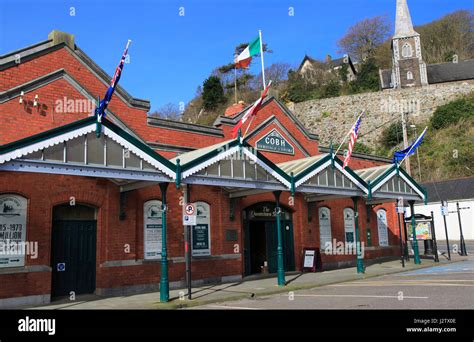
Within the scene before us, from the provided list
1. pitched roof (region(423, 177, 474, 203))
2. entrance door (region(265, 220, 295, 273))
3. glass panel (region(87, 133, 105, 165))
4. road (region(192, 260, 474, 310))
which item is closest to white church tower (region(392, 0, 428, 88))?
pitched roof (region(423, 177, 474, 203))

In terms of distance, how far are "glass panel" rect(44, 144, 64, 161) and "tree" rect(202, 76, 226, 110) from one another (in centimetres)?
5439

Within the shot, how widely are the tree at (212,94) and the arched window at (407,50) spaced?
28920mm

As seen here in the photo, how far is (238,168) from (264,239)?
7052 mm

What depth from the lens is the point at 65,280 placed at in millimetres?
14047

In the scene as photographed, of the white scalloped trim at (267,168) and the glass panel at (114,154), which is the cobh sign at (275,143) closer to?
the white scalloped trim at (267,168)

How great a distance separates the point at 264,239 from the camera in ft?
68.8

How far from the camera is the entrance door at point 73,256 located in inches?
549

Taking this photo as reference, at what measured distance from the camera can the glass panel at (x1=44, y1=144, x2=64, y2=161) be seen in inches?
426

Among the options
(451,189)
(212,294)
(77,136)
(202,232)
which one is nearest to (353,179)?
(202,232)

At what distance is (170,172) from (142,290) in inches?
188

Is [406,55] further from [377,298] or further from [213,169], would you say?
[377,298]

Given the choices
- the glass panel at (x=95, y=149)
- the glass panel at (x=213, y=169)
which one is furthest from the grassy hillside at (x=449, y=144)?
the glass panel at (x=95, y=149)
